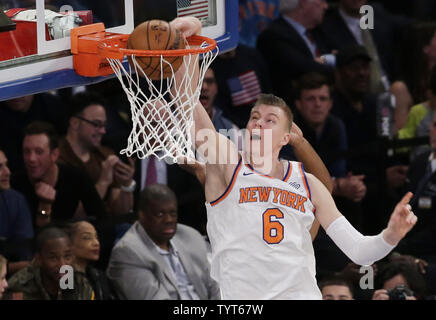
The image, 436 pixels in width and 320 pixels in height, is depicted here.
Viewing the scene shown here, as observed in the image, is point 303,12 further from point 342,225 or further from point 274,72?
point 342,225

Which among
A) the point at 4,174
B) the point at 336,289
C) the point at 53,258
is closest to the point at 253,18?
the point at 336,289

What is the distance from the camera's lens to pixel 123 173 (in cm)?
720

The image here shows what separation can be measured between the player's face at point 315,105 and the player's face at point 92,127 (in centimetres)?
148

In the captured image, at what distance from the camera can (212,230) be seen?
5.32 meters

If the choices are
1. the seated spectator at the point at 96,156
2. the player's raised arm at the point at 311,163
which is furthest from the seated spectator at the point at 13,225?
the player's raised arm at the point at 311,163

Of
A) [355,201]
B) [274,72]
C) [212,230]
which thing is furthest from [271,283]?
[274,72]

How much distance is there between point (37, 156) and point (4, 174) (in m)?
0.25

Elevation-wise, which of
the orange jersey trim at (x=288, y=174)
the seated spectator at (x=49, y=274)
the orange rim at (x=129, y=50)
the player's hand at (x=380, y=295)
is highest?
the orange rim at (x=129, y=50)

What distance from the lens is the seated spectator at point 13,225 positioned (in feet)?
22.1

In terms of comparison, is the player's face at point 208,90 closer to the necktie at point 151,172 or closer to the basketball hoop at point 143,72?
the necktie at point 151,172

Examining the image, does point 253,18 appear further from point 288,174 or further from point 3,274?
point 288,174

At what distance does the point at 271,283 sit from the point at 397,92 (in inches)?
146
